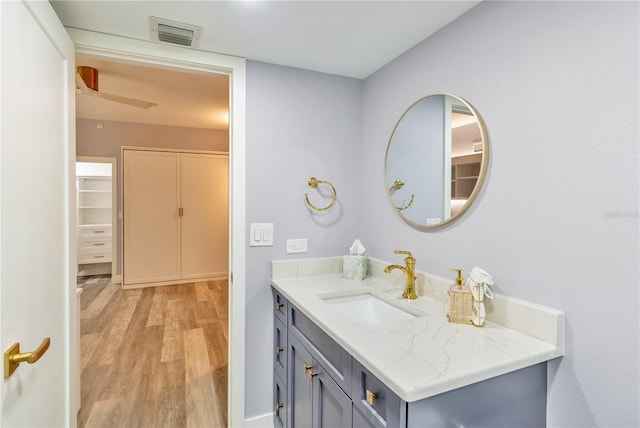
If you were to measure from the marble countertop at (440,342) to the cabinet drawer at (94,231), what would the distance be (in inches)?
220

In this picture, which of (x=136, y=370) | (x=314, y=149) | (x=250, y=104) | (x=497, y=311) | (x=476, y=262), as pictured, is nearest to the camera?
(x=497, y=311)

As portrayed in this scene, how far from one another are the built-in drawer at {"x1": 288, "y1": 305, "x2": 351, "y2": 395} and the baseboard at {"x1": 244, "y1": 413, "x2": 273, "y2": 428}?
674mm

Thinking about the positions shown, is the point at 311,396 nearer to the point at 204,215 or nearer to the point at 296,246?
the point at 296,246

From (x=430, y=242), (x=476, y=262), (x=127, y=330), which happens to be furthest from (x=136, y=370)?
(x=476, y=262)

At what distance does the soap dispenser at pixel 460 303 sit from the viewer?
1261 mm

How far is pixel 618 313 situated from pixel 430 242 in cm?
73

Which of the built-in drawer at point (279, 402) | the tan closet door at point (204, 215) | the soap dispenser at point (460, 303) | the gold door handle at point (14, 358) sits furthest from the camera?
the tan closet door at point (204, 215)

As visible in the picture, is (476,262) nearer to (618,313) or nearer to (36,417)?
(618,313)

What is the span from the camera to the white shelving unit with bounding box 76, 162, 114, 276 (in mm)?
5648

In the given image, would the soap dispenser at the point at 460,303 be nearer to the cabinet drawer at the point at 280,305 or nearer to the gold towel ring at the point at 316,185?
the cabinet drawer at the point at 280,305

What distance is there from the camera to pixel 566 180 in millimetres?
1042

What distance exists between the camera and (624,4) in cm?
90

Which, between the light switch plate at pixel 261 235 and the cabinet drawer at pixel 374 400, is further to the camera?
the light switch plate at pixel 261 235

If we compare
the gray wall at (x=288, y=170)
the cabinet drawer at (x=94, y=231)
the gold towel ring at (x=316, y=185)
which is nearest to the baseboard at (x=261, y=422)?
the gray wall at (x=288, y=170)
